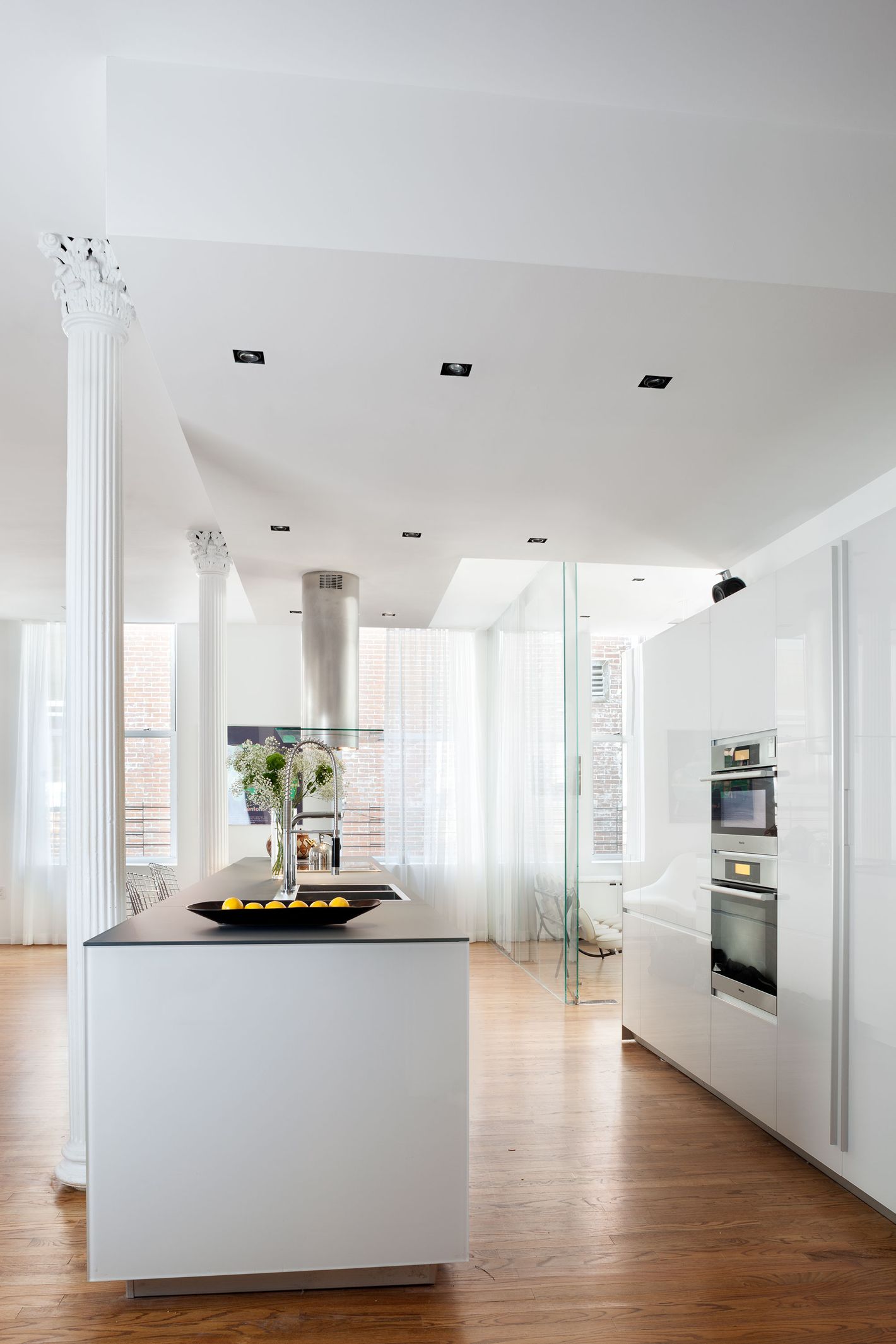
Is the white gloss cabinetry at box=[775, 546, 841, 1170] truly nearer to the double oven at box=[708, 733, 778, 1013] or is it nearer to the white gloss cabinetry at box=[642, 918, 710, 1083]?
the double oven at box=[708, 733, 778, 1013]

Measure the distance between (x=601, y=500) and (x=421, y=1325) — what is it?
3020 mm

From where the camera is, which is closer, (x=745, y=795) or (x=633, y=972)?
(x=745, y=795)

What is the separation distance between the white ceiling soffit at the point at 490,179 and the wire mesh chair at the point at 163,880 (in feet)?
23.3

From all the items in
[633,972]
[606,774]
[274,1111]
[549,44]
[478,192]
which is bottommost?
[633,972]

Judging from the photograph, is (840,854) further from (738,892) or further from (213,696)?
(213,696)

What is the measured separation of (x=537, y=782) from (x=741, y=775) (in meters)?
3.26

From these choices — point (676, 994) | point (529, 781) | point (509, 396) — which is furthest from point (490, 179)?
point (529, 781)

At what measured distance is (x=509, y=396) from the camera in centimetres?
312

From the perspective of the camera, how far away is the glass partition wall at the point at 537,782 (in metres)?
6.38

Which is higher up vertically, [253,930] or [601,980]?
[253,930]

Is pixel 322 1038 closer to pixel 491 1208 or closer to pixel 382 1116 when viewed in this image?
pixel 382 1116

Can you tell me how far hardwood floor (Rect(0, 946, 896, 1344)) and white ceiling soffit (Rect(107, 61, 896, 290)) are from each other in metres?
2.54

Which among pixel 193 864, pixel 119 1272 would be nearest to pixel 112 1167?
pixel 119 1272

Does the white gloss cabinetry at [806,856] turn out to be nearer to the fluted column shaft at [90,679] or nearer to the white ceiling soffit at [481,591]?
the fluted column shaft at [90,679]
